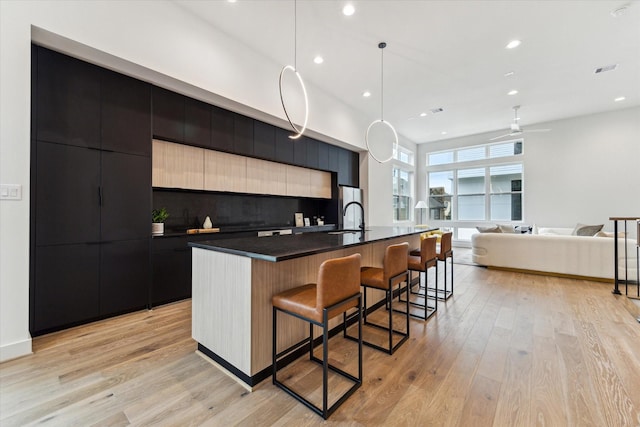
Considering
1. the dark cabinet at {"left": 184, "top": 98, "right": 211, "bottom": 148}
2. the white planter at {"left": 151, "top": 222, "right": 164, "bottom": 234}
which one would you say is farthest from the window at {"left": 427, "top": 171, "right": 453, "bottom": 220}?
the white planter at {"left": 151, "top": 222, "right": 164, "bottom": 234}

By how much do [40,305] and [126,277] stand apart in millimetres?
653

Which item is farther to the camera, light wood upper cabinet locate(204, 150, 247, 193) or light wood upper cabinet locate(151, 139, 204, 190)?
light wood upper cabinet locate(204, 150, 247, 193)

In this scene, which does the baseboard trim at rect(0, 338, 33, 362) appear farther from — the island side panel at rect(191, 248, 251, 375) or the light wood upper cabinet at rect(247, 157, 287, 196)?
the light wood upper cabinet at rect(247, 157, 287, 196)

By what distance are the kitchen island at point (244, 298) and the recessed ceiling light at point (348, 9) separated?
2.63 metres

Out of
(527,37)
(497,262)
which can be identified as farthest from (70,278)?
(497,262)

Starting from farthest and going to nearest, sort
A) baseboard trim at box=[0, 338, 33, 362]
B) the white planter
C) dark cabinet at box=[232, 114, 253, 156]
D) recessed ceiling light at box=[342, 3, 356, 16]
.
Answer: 1. dark cabinet at box=[232, 114, 253, 156]
2. the white planter
3. recessed ceiling light at box=[342, 3, 356, 16]
4. baseboard trim at box=[0, 338, 33, 362]

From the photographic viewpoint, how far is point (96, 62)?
266 centimetres

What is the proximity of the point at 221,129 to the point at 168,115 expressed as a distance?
70cm

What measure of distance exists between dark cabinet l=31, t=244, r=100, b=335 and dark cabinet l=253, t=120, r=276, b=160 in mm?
2462

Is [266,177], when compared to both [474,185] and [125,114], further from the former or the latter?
[474,185]

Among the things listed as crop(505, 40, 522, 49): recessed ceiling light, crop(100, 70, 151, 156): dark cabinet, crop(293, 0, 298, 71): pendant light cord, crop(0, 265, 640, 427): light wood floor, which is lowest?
crop(0, 265, 640, 427): light wood floor

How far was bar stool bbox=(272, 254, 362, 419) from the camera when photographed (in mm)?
1499

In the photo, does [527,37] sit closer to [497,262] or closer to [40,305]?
[497,262]

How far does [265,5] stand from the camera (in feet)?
9.73
